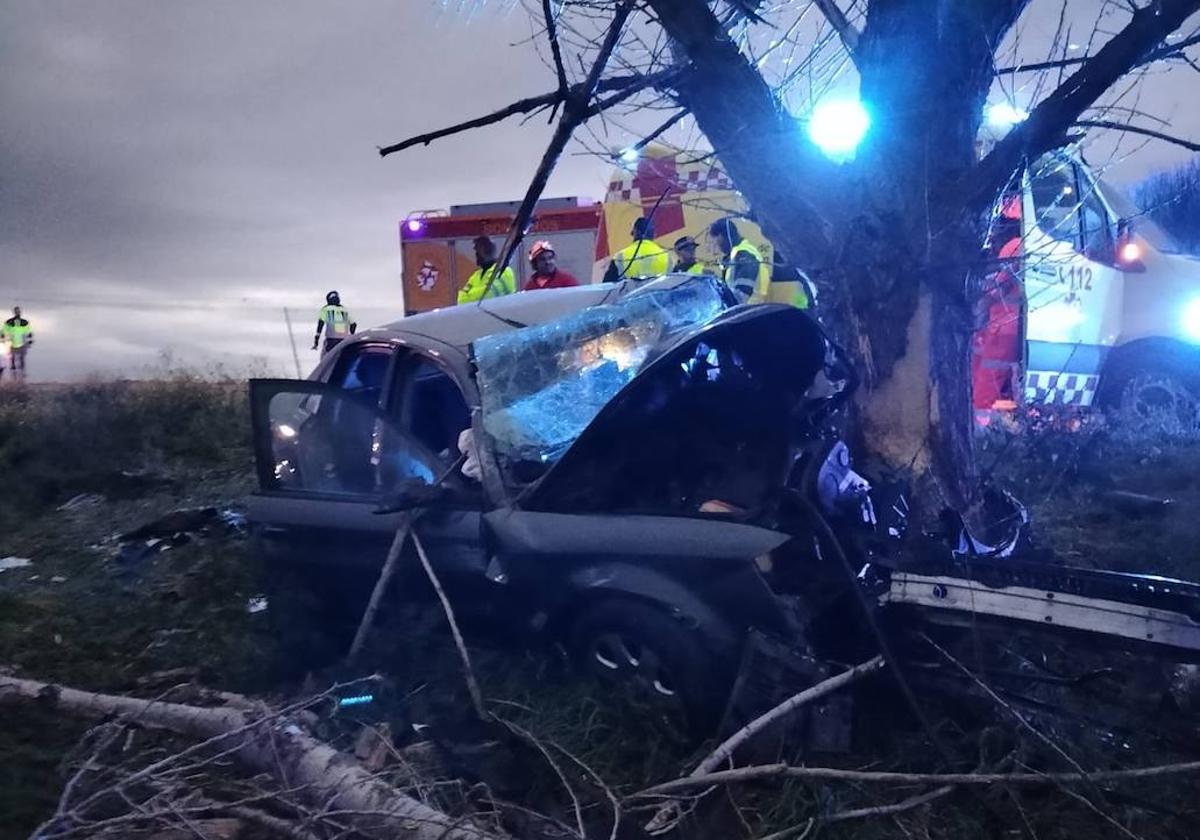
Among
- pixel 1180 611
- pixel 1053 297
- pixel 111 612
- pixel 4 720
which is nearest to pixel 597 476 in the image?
pixel 1180 611

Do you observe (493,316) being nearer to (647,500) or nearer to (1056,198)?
(647,500)

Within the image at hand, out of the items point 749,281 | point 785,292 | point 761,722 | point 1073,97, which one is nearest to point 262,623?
point 761,722

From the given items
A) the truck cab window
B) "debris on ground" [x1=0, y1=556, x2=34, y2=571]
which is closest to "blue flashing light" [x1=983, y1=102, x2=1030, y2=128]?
the truck cab window

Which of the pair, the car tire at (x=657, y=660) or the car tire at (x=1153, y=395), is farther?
the car tire at (x=1153, y=395)

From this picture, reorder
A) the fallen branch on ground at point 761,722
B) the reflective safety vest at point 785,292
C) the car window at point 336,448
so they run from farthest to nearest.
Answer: the reflective safety vest at point 785,292, the car window at point 336,448, the fallen branch on ground at point 761,722

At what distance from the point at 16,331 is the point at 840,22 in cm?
2156

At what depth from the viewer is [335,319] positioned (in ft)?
47.8

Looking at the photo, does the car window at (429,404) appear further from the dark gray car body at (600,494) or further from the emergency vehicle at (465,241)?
the emergency vehicle at (465,241)

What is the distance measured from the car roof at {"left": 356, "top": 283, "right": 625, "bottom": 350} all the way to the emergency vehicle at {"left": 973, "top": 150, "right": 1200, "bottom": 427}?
364cm

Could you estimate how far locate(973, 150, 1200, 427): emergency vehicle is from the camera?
23.8 ft

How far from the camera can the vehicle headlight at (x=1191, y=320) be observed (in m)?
7.30

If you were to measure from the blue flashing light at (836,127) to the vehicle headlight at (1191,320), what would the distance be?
405 centimetres

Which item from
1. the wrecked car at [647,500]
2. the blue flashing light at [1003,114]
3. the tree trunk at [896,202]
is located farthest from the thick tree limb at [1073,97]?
the wrecked car at [647,500]

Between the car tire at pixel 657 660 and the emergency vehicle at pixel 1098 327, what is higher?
the emergency vehicle at pixel 1098 327
